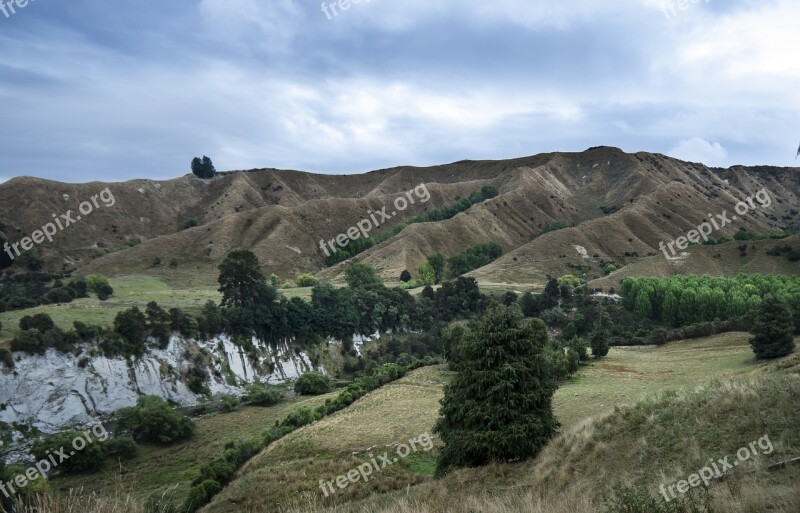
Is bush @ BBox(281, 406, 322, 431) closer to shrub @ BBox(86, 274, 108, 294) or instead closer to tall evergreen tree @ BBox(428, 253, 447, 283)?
shrub @ BBox(86, 274, 108, 294)

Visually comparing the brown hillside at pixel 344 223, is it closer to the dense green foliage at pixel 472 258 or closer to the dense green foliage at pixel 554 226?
the dense green foliage at pixel 554 226

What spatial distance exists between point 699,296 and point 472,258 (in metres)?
60.8

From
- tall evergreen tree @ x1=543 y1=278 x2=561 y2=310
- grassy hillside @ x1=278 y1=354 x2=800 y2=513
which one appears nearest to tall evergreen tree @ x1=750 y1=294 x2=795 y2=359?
grassy hillside @ x1=278 y1=354 x2=800 y2=513

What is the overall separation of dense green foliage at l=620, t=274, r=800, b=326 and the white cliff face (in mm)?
56870

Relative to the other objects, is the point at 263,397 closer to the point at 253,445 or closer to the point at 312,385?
the point at 312,385

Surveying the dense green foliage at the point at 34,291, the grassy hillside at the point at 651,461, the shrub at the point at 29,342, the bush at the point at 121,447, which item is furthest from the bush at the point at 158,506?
the dense green foliage at the point at 34,291

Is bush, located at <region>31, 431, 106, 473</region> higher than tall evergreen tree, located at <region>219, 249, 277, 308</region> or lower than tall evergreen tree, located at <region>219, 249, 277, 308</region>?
lower

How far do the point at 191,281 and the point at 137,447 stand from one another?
76474mm

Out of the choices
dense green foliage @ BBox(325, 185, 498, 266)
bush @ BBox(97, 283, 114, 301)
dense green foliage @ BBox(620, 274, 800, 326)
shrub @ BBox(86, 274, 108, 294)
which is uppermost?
dense green foliage @ BBox(325, 185, 498, 266)

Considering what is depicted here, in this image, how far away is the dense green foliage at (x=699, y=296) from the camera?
6625 cm

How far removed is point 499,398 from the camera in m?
19.8

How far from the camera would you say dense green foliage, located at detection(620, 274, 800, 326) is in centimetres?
6625

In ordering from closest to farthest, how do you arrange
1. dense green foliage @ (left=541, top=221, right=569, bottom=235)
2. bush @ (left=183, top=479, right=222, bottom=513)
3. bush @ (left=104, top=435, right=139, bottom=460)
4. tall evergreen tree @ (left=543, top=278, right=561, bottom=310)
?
bush @ (left=183, top=479, right=222, bottom=513) → bush @ (left=104, top=435, right=139, bottom=460) → tall evergreen tree @ (left=543, top=278, right=561, bottom=310) → dense green foliage @ (left=541, top=221, right=569, bottom=235)

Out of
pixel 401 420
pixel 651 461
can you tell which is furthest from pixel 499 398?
pixel 401 420
